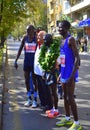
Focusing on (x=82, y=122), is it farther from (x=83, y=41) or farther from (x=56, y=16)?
(x=56, y=16)

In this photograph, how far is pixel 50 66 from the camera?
8.09m

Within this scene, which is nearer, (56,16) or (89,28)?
(89,28)

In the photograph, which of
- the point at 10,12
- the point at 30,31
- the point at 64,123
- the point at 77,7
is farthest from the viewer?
the point at 77,7

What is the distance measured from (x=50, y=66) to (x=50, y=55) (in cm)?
22

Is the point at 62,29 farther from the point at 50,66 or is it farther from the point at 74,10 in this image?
the point at 74,10

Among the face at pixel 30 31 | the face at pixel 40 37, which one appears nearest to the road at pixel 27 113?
the face at pixel 40 37

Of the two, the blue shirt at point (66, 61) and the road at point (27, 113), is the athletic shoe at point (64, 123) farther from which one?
the blue shirt at point (66, 61)

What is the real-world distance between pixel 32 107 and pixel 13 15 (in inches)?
436

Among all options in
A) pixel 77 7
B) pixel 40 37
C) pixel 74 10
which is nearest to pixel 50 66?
pixel 40 37

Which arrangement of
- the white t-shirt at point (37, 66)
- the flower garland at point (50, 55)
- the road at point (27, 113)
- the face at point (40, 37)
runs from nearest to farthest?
the road at point (27, 113)
the flower garland at point (50, 55)
the face at point (40, 37)
the white t-shirt at point (37, 66)

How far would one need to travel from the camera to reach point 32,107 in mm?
9281

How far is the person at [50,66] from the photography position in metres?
8.05

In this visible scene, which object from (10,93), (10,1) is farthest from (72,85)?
(10,1)

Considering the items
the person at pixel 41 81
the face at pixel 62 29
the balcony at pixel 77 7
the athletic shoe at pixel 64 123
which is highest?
the balcony at pixel 77 7
